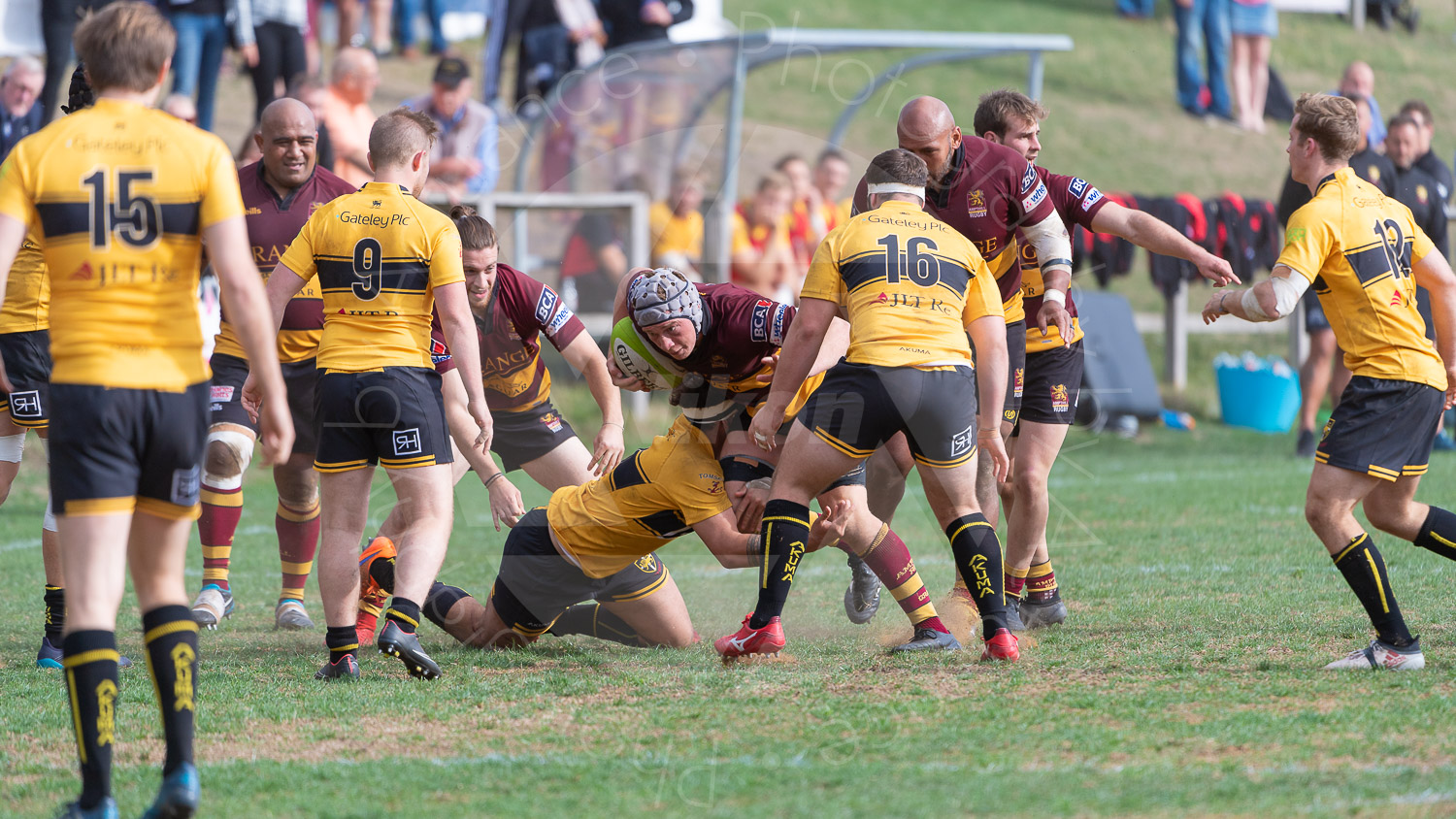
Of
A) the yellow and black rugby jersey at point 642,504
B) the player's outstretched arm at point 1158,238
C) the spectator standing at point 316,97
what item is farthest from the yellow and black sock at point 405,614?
the spectator standing at point 316,97

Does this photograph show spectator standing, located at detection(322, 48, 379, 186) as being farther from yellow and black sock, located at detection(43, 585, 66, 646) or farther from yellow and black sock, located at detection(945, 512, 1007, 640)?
yellow and black sock, located at detection(945, 512, 1007, 640)

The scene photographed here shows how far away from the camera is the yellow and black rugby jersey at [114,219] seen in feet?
10.7

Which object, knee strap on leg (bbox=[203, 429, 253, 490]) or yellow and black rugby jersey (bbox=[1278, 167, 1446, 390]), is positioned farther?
knee strap on leg (bbox=[203, 429, 253, 490])

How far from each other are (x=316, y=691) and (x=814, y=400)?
195cm

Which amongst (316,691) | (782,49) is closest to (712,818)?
(316,691)

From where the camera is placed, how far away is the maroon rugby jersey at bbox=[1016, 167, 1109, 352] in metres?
5.76

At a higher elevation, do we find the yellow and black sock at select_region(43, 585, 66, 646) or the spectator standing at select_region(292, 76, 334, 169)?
the spectator standing at select_region(292, 76, 334, 169)

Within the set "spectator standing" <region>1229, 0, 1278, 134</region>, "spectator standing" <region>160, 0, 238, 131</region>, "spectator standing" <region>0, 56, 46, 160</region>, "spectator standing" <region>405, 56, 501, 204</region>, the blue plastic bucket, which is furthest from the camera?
"spectator standing" <region>1229, 0, 1278, 134</region>

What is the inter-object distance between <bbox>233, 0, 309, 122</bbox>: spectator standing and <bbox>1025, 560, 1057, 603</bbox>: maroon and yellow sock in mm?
8528

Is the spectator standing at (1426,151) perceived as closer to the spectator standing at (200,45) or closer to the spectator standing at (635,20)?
the spectator standing at (635,20)

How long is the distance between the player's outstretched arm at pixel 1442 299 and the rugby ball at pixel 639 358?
2.63m

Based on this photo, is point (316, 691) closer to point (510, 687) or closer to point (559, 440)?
point (510, 687)

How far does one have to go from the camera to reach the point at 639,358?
5.03 m

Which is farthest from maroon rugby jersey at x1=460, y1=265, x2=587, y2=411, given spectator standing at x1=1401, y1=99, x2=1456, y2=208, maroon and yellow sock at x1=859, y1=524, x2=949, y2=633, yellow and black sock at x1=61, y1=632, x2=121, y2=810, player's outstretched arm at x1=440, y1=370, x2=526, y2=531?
spectator standing at x1=1401, y1=99, x2=1456, y2=208
